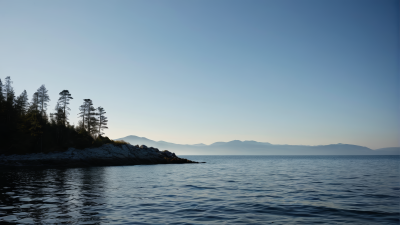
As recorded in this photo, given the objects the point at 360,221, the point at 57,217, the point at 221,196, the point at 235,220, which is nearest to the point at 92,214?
the point at 57,217

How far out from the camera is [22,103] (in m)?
85.8

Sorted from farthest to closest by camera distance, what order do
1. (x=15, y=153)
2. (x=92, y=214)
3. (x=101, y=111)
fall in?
1. (x=101, y=111)
2. (x=15, y=153)
3. (x=92, y=214)

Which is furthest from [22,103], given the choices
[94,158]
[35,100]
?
[94,158]

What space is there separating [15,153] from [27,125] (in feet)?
30.1

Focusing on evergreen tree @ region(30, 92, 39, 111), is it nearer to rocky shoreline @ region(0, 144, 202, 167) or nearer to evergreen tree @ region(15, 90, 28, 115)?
evergreen tree @ region(15, 90, 28, 115)

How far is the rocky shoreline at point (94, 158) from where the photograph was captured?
61.4m

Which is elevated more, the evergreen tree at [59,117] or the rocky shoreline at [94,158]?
the evergreen tree at [59,117]

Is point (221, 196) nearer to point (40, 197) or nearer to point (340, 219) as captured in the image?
point (340, 219)

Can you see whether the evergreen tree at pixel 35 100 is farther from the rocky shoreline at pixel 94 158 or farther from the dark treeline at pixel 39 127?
the rocky shoreline at pixel 94 158

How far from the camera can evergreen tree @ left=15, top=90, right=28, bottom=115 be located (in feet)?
270

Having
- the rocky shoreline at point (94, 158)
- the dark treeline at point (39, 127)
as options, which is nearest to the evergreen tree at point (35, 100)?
the dark treeline at point (39, 127)

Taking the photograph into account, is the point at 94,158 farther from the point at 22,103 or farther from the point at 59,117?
the point at 22,103

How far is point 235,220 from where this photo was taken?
40.8ft

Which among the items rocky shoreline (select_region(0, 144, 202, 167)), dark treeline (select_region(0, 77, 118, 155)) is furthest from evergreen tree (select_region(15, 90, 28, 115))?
rocky shoreline (select_region(0, 144, 202, 167))
